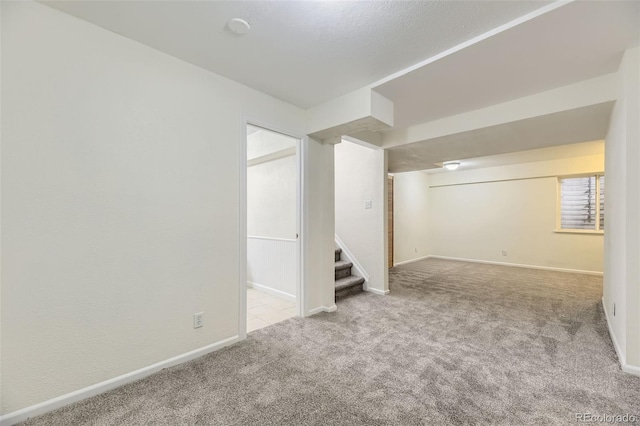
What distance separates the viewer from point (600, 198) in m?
5.47

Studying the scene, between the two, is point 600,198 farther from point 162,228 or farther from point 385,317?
point 162,228

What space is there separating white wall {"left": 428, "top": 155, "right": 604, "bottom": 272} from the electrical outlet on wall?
22.1 feet

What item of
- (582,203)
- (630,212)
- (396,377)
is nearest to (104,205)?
(396,377)

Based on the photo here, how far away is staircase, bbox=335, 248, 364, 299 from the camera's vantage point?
3.92 metres

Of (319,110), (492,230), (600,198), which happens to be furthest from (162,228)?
(600,198)

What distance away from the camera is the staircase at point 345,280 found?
3917 mm

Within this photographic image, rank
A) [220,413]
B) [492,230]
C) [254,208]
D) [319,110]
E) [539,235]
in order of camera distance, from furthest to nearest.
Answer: [492,230]
[539,235]
[254,208]
[319,110]
[220,413]

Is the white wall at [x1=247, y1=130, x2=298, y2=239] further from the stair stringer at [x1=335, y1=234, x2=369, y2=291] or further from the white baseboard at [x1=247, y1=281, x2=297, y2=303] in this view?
the stair stringer at [x1=335, y1=234, x2=369, y2=291]

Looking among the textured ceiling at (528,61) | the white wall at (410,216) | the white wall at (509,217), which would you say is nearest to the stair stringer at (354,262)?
the white wall at (410,216)

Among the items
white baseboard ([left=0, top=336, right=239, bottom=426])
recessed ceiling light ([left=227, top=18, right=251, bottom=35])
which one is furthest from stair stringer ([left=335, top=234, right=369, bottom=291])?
recessed ceiling light ([left=227, top=18, right=251, bottom=35])

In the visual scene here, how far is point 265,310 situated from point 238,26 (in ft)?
9.64

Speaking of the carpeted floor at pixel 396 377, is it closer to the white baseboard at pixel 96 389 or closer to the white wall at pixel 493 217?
the white baseboard at pixel 96 389

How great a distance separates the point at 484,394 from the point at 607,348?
5.02 feet

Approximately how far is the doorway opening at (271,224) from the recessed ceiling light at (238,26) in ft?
5.56
